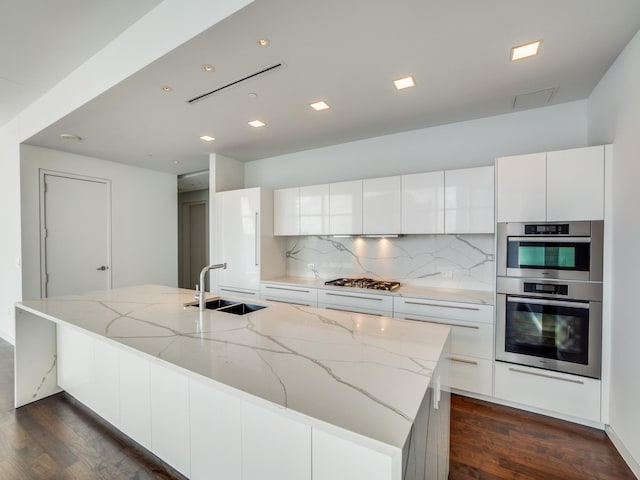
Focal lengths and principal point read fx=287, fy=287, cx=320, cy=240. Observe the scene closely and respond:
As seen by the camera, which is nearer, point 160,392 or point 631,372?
point 160,392

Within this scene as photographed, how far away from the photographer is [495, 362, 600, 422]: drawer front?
2088mm

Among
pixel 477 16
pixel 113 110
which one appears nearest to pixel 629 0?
pixel 477 16

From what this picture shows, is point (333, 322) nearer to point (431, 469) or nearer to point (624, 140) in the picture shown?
point (431, 469)

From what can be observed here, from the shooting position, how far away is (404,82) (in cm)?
217

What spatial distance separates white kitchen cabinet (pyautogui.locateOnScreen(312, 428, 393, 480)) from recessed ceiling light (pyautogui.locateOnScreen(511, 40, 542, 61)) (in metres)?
2.31

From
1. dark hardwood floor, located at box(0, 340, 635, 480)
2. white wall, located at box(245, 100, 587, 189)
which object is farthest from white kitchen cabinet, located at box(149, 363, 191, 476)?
white wall, located at box(245, 100, 587, 189)

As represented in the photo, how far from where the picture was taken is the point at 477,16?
→ 1521 millimetres

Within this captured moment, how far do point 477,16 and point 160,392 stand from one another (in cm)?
270

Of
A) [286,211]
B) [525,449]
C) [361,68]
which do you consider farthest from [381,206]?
[525,449]

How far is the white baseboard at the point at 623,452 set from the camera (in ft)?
→ 5.57

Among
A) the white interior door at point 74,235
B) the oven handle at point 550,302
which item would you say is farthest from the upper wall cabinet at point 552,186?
the white interior door at point 74,235

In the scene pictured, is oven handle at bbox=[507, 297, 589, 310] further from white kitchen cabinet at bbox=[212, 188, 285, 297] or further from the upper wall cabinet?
white kitchen cabinet at bbox=[212, 188, 285, 297]

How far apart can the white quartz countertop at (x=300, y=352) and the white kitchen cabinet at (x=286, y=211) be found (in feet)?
5.56

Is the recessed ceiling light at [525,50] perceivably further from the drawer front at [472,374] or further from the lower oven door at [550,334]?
the drawer front at [472,374]
